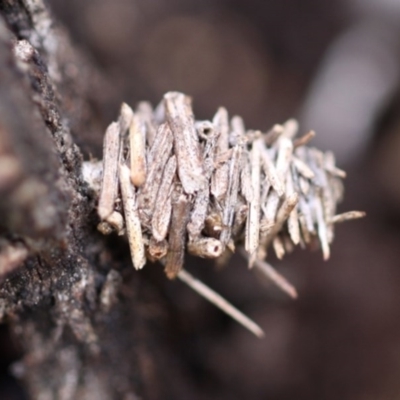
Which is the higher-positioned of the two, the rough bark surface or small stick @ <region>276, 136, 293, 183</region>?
small stick @ <region>276, 136, 293, 183</region>

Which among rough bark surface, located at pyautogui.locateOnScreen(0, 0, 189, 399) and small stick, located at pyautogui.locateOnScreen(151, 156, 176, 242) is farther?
small stick, located at pyautogui.locateOnScreen(151, 156, 176, 242)

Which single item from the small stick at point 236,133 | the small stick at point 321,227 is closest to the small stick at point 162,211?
the small stick at point 236,133

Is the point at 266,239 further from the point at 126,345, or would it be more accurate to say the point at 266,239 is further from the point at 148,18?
the point at 148,18

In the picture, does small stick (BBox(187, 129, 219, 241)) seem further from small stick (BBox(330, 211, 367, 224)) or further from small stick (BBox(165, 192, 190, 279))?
small stick (BBox(330, 211, 367, 224))

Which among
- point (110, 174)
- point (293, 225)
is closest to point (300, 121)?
point (293, 225)

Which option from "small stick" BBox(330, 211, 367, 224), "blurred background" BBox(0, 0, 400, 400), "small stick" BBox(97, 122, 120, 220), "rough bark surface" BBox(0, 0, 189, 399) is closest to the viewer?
"rough bark surface" BBox(0, 0, 189, 399)

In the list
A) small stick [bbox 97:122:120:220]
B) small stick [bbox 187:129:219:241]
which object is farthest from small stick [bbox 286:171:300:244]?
small stick [bbox 97:122:120:220]

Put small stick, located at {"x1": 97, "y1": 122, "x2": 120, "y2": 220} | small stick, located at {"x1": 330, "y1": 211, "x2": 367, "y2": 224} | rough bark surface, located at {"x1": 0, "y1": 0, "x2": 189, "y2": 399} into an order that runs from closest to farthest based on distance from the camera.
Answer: rough bark surface, located at {"x1": 0, "y1": 0, "x2": 189, "y2": 399}, small stick, located at {"x1": 97, "y1": 122, "x2": 120, "y2": 220}, small stick, located at {"x1": 330, "y1": 211, "x2": 367, "y2": 224}
